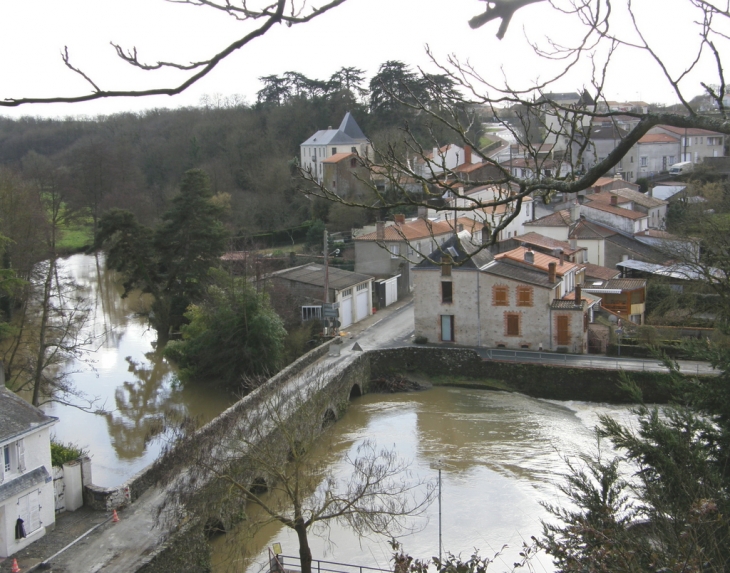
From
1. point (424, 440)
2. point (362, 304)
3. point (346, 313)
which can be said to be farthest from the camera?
point (362, 304)

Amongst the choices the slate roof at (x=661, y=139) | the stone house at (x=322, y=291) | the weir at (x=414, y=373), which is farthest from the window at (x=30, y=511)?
the slate roof at (x=661, y=139)

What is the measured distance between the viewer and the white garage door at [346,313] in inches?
1025

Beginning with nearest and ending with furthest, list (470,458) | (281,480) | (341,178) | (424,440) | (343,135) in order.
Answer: (281,480)
(470,458)
(424,440)
(341,178)
(343,135)

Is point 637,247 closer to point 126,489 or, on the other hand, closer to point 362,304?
point 362,304

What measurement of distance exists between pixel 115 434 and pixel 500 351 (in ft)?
36.5

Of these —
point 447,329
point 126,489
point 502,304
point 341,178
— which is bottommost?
point 126,489

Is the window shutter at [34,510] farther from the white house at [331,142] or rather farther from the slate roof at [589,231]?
the white house at [331,142]

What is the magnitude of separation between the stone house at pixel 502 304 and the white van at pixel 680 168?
2269 cm

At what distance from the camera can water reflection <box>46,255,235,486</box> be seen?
56.1 feet

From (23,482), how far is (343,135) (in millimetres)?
37656

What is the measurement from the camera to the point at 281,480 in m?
11.0

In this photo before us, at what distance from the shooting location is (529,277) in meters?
23.1

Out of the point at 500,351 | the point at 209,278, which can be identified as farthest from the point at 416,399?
the point at 209,278

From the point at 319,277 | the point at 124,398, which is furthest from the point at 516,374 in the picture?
the point at 124,398
